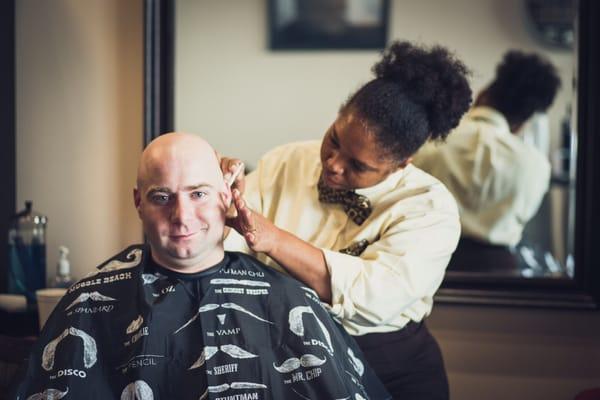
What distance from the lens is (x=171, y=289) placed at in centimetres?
155

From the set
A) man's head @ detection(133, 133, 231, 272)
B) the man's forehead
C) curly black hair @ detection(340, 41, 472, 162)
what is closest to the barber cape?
man's head @ detection(133, 133, 231, 272)

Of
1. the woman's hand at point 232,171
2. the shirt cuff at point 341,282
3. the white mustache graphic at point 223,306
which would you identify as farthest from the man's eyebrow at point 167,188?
the shirt cuff at point 341,282

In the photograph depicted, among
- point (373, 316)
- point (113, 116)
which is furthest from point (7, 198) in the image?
point (373, 316)

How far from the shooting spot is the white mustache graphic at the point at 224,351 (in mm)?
1450

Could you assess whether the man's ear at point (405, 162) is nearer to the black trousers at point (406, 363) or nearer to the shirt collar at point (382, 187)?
the shirt collar at point (382, 187)

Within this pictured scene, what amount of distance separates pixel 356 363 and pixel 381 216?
1.33ft

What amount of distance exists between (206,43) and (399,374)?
129 centimetres

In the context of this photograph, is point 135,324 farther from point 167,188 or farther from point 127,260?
point 167,188

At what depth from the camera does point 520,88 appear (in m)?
2.30

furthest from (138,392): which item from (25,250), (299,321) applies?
(25,250)

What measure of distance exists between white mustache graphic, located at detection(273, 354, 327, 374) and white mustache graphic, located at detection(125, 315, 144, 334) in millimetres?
293

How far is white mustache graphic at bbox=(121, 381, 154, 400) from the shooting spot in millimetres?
1405

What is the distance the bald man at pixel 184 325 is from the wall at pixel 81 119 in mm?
979

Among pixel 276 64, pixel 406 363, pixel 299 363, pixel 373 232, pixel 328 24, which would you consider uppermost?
pixel 328 24
